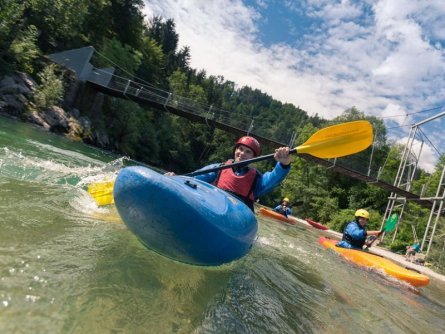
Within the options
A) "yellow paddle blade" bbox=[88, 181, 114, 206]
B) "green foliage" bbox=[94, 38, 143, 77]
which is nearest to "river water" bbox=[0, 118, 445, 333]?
"yellow paddle blade" bbox=[88, 181, 114, 206]

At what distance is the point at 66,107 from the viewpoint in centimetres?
2138

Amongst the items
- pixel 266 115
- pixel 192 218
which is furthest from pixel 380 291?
pixel 266 115

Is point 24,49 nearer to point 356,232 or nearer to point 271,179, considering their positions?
point 356,232

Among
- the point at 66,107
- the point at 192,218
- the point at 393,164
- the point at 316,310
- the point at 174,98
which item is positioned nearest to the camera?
the point at 192,218

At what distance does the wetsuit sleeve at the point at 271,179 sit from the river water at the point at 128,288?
86 centimetres

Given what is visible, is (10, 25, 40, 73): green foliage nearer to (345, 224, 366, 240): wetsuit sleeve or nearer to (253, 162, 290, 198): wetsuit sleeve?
(345, 224, 366, 240): wetsuit sleeve

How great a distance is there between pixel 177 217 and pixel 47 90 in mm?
16957

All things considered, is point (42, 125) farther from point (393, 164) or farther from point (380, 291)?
point (393, 164)

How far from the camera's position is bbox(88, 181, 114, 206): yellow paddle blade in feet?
16.7

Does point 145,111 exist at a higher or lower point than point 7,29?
higher

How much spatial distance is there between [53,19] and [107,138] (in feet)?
23.9

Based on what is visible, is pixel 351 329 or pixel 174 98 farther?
pixel 174 98

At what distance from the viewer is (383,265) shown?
712 cm

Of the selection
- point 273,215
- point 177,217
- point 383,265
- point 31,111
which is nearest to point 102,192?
point 177,217
